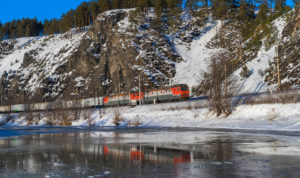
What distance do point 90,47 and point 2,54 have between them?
3111 inches

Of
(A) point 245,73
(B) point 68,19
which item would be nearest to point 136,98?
Result: (A) point 245,73

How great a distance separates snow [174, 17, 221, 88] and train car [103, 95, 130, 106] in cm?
1771

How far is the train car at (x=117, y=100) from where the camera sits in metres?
67.4

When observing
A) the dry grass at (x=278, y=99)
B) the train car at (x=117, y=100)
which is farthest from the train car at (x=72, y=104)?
the dry grass at (x=278, y=99)

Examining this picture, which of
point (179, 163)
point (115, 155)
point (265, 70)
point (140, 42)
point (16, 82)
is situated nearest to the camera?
point (179, 163)

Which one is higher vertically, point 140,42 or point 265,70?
point 140,42

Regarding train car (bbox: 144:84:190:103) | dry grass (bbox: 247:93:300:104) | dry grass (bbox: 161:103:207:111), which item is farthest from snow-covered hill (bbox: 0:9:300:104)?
dry grass (bbox: 247:93:300:104)

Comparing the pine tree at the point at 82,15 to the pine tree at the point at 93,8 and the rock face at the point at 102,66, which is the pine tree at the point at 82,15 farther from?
the rock face at the point at 102,66

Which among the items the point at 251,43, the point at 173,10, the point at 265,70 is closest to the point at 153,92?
the point at 265,70

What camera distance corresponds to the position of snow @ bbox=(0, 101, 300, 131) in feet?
96.1

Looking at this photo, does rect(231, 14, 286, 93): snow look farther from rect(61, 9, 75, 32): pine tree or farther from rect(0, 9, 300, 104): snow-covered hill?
rect(61, 9, 75, 32): pine tree

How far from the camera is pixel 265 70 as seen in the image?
2317 inches

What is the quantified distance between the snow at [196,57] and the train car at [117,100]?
1771 cm

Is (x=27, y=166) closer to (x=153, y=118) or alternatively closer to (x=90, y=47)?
(x=153, y=118)
